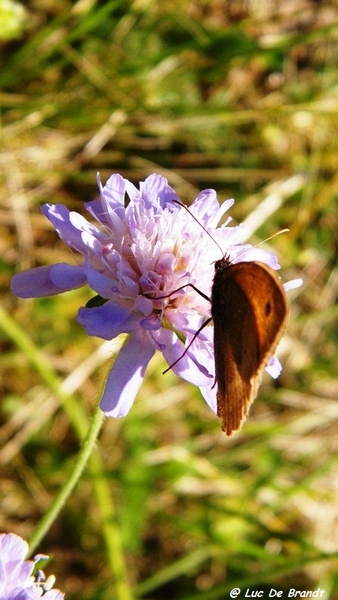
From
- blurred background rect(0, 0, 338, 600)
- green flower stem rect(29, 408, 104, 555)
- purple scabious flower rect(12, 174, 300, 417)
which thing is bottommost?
blurred background rect(0, 0, 338, 600)

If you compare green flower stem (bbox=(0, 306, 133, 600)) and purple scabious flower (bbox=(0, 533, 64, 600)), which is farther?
green flower stem (bbox=(0, 306, 133, 600))

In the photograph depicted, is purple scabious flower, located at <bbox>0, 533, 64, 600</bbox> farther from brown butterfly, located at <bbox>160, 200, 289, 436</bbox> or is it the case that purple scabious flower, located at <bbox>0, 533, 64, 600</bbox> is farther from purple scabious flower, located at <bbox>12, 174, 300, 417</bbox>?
brown butterfly, located at <bbox>160, 200, 289, 436</bbox>

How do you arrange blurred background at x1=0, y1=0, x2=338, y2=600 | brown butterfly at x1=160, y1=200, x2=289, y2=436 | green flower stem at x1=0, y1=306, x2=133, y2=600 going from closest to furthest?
brown butterfly at x1=160, y1=200, x2=289, y2=436 < green flower stem at x1=0, y1=306, x2=133, y2=600 < blurred background at x1=0, y1=0, x2=338, y2=600

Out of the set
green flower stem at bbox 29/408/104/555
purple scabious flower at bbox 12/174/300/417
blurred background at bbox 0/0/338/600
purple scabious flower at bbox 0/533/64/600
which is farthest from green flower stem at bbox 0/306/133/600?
purple scabious flower at bbox 0/533/64/600

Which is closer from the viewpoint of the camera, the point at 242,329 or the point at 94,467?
the point at 242,329

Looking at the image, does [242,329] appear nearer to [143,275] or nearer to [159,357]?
Result: [143,275]

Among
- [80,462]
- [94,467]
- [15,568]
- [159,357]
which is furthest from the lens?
[159,357]

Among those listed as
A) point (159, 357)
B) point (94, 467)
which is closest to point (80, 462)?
point (94, 467)
